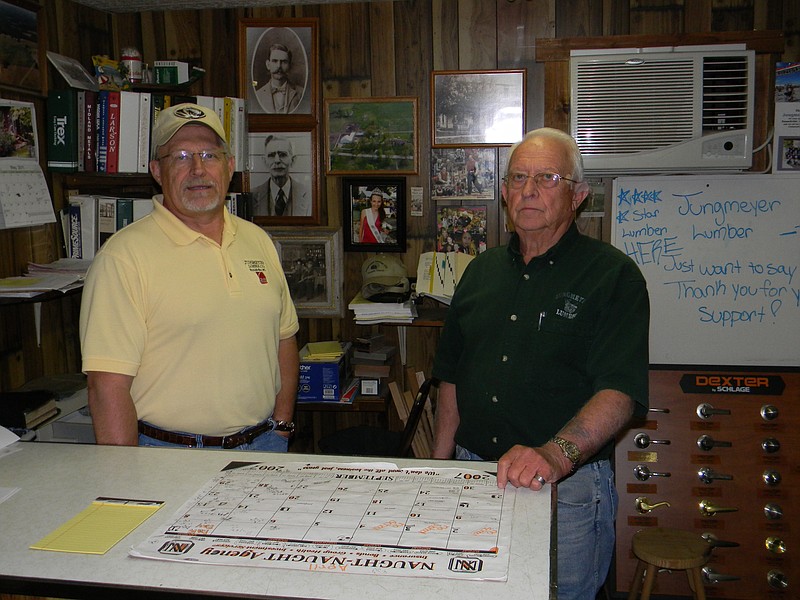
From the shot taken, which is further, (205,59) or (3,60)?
(205,59)

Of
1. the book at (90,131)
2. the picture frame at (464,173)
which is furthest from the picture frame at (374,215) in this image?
the book at (90,131)

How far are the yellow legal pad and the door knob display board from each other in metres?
2.04

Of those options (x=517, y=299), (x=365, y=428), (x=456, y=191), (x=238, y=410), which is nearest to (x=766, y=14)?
(x=456, y=191)

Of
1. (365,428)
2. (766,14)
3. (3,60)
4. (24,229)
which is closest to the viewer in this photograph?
(3,60)

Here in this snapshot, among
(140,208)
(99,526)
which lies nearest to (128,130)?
(140,208)

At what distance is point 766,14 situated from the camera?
2785mm

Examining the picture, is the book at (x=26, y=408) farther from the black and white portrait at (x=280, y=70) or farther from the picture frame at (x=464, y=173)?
the picture frame at (x=464, y=173)

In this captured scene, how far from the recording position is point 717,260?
270 centimetres

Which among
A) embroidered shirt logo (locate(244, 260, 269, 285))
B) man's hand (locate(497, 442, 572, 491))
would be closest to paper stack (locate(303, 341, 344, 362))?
embroidered shirt logo (locate(244, 260, 269, 285))

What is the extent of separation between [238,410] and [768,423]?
2011 mm

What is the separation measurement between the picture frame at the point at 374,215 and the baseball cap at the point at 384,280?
113mm

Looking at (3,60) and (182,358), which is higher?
(3,60)

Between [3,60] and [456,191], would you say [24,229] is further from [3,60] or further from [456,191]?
[456,191]

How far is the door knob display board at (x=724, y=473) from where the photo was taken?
269 centimetres
